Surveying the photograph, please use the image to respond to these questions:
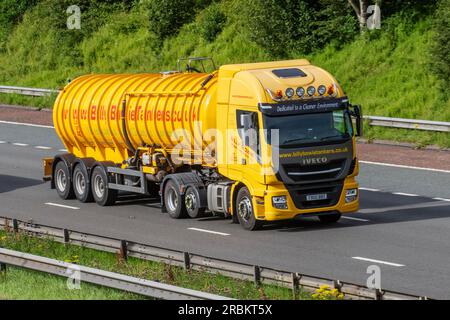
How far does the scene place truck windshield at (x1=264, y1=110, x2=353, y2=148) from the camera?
23.5 m

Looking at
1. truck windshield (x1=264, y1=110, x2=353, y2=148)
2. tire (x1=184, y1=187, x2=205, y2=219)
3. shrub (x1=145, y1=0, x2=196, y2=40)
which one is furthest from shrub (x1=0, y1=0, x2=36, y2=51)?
truck windshield (x1=264, y1=110, x2=353, y2=148)

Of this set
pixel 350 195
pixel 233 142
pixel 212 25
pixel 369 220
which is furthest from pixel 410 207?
pixel 212 25

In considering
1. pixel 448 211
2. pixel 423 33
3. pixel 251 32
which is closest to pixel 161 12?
pixel 251 32

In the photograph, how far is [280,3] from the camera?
43.1 m

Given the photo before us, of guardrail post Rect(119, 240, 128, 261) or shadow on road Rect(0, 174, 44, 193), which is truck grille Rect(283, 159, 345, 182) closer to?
guardrail post Rect(119, 240, 128, 261)

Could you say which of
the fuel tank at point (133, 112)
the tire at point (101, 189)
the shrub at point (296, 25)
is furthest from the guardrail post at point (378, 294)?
the shrub at point (296, 25)

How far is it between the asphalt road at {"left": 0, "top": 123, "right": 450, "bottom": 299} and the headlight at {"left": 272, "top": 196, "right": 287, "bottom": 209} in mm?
593

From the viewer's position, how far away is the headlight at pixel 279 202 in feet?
76.9

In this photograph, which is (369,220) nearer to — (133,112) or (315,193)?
(315,193)

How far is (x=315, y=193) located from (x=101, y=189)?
21.4 ft

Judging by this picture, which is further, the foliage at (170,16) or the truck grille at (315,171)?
the foliage at (170,16)

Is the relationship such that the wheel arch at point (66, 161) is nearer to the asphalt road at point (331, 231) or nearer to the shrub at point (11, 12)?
the asphalt road at point (331, 231)

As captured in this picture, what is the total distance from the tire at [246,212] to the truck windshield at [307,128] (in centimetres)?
136

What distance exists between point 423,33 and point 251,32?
21.7 feet
